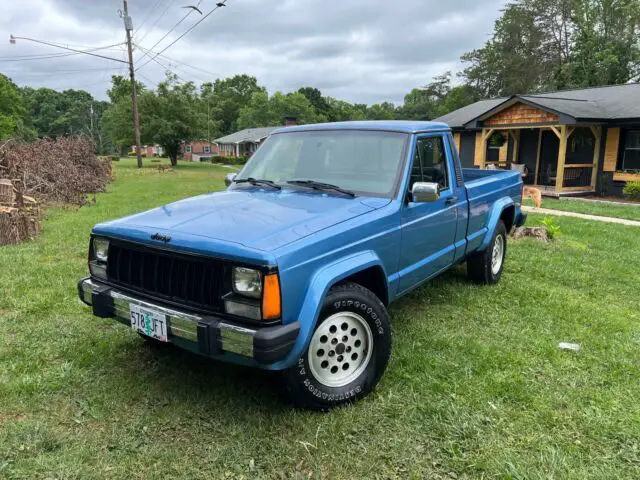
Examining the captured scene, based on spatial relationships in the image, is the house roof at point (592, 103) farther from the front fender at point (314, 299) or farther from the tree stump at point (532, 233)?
the front fender at point (314, 299)

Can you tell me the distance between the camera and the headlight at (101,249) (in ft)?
11.3

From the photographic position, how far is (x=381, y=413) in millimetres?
3160

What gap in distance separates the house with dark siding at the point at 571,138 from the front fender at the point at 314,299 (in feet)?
52.2

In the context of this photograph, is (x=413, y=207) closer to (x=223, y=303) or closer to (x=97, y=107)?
(x=223, y=303)

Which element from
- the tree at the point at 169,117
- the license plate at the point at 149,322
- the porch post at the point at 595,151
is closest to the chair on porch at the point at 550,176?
the porch post at the point at 595,151

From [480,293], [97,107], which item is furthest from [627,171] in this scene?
[97,107]

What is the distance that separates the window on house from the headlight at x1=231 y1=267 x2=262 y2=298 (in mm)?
18031

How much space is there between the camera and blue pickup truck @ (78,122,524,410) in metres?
2.72

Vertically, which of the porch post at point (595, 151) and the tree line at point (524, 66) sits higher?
the tree line at point (524, 66)

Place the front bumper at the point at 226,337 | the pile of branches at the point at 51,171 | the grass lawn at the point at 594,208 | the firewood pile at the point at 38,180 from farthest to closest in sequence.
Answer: the grass lawn at the point at 594,208 → the pile of branches at the point at 51,171 → the firewood pile at the point at 38,180 → the front bumper at the point at 226,337

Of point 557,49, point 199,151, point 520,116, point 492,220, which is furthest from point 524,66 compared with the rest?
point 199,151

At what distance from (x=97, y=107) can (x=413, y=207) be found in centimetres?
12477

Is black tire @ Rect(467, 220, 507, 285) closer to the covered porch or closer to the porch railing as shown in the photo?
the covered porch

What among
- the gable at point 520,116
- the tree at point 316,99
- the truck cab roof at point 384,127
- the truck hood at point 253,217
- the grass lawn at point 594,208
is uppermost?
the tree at point 316,99
